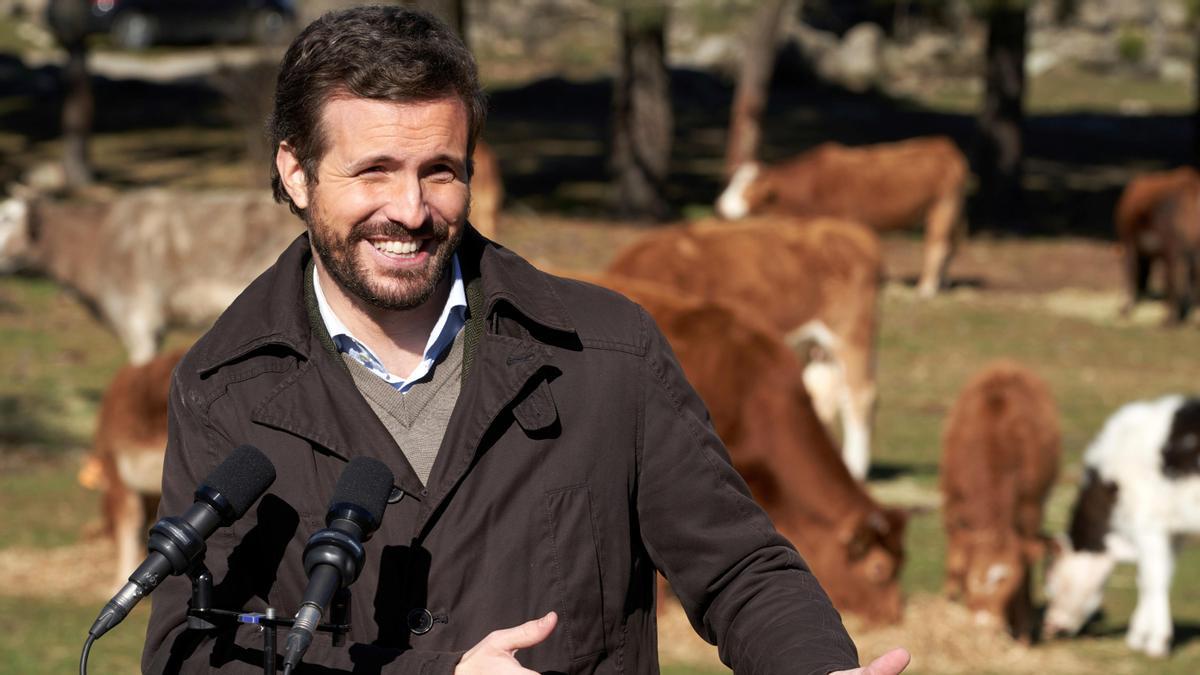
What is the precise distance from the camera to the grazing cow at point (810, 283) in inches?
505

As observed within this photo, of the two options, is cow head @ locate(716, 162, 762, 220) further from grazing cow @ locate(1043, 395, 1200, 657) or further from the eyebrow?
the eyebrow

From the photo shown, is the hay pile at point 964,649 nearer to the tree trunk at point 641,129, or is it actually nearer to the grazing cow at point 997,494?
the grazing cow at point 997,494

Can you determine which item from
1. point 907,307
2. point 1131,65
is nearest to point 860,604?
point 907,307

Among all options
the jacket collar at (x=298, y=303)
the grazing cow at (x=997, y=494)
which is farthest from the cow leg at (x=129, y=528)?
the jacket collar at (x=298, y=303)

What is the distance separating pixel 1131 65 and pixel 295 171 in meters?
47.4

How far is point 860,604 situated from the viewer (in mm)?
9531

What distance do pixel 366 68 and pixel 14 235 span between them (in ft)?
38.5

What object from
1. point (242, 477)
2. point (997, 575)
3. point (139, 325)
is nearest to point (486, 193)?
point (139, 325)

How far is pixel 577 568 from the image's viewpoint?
3.00 m

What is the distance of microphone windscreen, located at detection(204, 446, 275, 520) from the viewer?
263 centimetres

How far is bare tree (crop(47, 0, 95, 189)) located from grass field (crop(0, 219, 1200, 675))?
5.25 meters

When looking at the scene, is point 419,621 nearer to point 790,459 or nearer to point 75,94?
point 790,459

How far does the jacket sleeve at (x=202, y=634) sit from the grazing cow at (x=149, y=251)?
10583 mm

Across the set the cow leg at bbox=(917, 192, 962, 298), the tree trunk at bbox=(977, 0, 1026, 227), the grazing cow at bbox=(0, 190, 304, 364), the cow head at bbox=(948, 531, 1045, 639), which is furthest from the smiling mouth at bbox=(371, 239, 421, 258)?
the tree trunk at bbox=(977, 0, 1026, 227)
